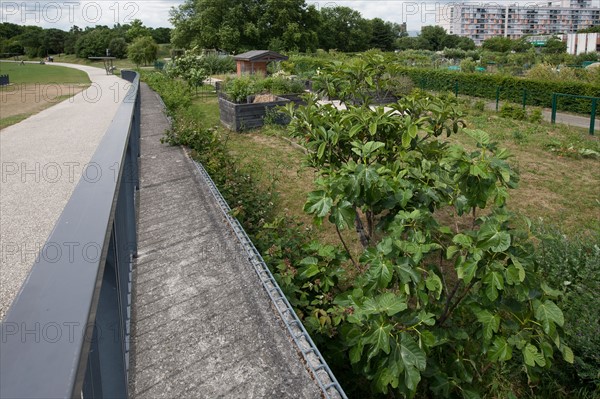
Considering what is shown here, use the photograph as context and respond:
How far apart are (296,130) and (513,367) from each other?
2581 mm

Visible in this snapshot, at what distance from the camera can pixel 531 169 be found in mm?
9188

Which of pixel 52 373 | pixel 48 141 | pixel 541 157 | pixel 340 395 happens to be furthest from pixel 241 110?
pixel 52 373

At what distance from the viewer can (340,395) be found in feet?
7.02

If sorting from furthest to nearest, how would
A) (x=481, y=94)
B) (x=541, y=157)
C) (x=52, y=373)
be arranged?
1. (x=481, y=94)
2. (x=541, y=157)
3. (x=52, y=373)

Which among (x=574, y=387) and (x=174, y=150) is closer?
(x=574, y=387)

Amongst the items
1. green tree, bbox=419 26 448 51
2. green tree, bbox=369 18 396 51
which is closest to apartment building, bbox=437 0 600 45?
green tree, bbox=419 26 448 51

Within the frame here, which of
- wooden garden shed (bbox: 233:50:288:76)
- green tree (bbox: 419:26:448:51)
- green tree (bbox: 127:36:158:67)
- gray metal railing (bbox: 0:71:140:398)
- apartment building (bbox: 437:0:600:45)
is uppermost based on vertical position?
apartment building (bbox: 437:0:600:45)

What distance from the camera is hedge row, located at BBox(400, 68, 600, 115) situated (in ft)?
57.8

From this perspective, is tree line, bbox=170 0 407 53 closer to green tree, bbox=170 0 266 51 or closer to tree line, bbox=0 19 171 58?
green tree, bbox=170 0 266 51

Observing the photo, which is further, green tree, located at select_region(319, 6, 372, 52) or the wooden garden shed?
green tree, located at select_region(319, 6, 372, 52)

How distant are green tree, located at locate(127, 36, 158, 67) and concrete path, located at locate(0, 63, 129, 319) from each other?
37839 millimetres

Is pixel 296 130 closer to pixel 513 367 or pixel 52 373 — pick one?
pixel 513 367

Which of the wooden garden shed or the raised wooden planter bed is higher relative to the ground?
the wooden garden shed

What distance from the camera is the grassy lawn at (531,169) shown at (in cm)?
Result: 670
